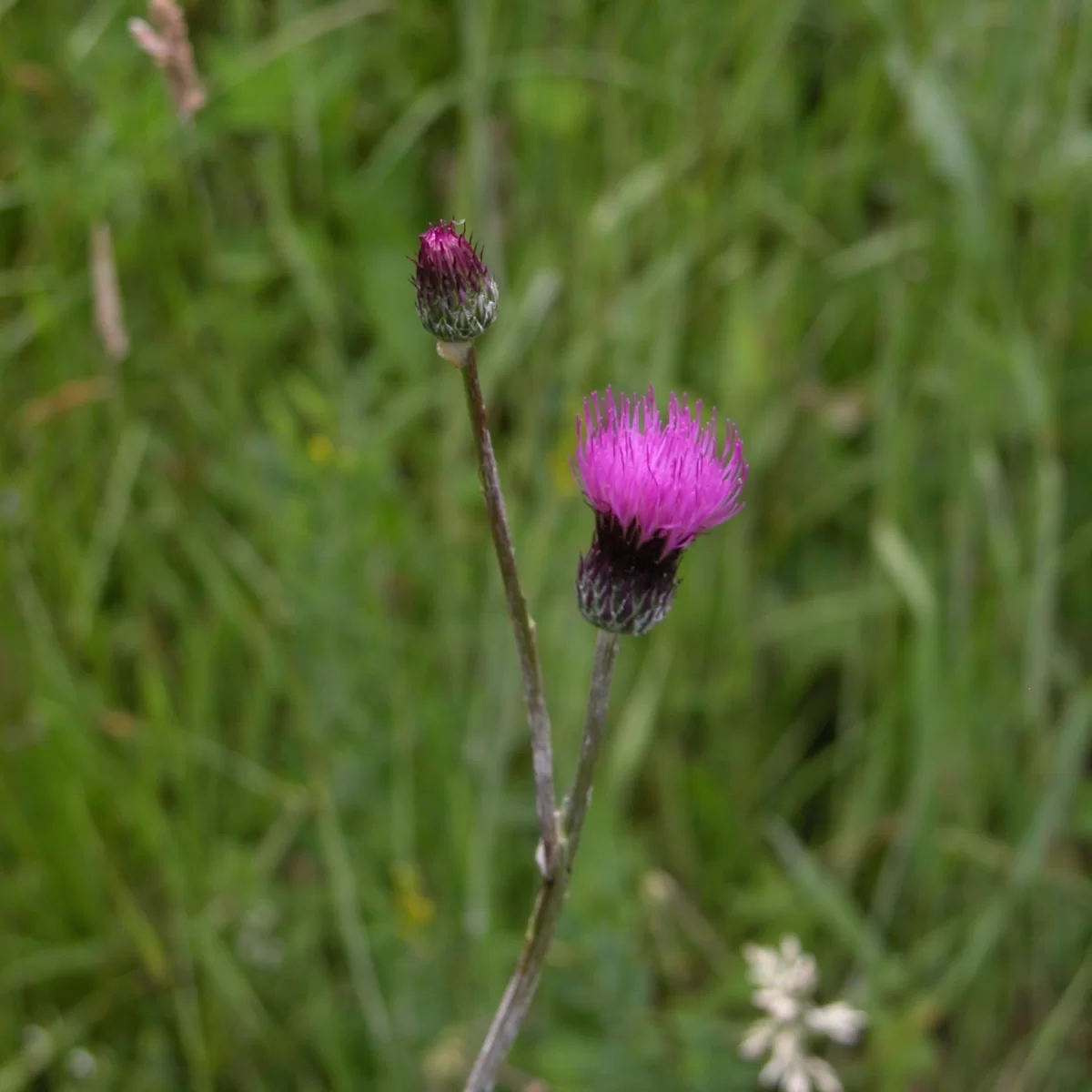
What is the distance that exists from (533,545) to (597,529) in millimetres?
1223

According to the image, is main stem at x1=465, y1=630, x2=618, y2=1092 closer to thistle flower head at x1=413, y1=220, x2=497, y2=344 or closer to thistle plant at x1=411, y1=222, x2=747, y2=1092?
thistle plant at x1=411, y1=222, x2=747, y2=1092

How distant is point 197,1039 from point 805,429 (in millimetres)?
1539

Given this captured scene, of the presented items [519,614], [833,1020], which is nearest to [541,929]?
[519,614]

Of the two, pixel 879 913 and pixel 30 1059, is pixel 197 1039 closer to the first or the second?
pixel 30 1059

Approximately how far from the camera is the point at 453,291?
2.54ft

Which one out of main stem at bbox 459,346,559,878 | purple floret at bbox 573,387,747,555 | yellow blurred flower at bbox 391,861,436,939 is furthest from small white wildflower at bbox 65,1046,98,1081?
purple floret at bbox 573,387,747,555

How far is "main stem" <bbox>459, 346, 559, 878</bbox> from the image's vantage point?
754 mm

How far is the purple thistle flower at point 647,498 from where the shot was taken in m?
0.85

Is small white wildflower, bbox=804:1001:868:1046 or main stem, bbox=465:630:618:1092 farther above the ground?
small white wildflower, bbox=804:1001:868:1046

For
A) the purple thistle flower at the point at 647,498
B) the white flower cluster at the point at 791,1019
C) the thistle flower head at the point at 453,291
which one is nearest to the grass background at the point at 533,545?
the white flower cluster at the point at 791,1019

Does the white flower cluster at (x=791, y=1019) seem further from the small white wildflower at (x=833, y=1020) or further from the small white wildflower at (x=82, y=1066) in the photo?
the small white wildflower at (x=82, y=1066)

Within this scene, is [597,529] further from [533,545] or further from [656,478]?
[533,545]

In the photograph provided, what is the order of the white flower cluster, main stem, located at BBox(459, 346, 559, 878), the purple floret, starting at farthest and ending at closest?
the white flower cluster < the purple floret < main stem, located at BBox(459, 346, 559, 878)

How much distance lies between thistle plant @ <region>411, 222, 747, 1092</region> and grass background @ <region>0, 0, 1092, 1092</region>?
0.90 meters
